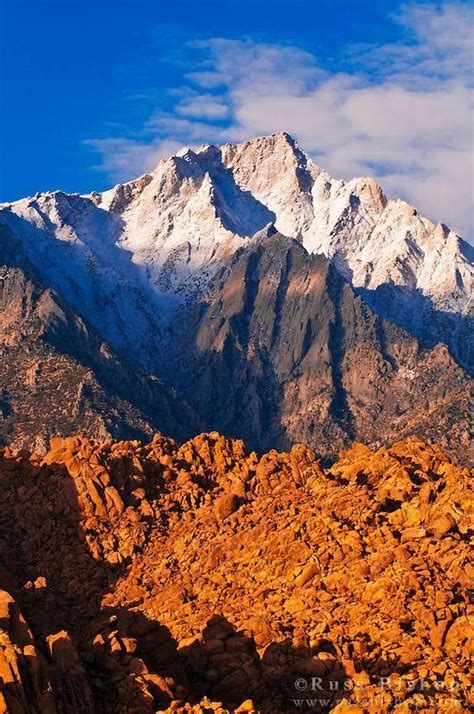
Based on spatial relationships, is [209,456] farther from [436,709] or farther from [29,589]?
[436,709]

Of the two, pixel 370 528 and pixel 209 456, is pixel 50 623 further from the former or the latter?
pixel 209 456

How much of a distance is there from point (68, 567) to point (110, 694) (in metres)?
23.3

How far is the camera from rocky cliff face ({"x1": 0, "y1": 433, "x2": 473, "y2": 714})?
49406 mm

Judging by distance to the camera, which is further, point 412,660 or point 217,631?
point 217,631

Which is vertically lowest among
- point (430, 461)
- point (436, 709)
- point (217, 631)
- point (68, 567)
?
point (436, 709)

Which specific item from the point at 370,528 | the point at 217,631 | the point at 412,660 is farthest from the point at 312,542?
the point at 412,660

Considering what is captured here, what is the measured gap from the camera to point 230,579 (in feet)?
211

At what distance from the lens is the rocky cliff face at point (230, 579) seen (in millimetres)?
49406

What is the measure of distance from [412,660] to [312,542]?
14277mm

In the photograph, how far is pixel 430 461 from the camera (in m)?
81.3

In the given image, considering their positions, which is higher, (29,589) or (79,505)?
(79,505)

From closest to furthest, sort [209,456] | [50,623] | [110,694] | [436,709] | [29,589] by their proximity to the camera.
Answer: [436,709] < [110,694] < [50,623] < [29,589] < [209,456]

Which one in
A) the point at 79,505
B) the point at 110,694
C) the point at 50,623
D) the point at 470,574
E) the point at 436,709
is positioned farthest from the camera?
the point at 79,505

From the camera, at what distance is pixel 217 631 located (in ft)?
189
